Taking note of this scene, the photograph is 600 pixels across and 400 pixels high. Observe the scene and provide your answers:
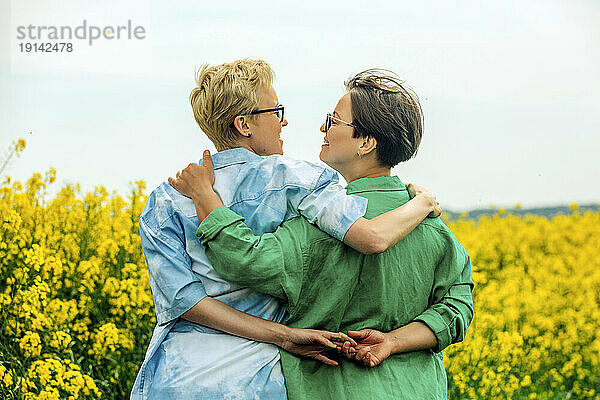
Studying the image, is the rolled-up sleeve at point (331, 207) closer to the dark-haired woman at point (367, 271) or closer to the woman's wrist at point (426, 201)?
the dark-haired woman at point (367, 271)

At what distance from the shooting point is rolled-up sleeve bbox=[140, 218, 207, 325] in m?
1.71

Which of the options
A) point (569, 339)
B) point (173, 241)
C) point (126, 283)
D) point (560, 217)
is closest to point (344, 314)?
point (173, 241)

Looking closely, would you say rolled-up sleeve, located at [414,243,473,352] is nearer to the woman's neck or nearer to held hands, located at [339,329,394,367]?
held hands, located at [339,329,394,367]

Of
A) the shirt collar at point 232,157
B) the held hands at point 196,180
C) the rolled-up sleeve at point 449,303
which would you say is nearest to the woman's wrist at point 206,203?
the held hands at point 196,180

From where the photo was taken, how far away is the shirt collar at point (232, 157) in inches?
70.8

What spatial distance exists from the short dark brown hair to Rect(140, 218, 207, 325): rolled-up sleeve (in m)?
0.55

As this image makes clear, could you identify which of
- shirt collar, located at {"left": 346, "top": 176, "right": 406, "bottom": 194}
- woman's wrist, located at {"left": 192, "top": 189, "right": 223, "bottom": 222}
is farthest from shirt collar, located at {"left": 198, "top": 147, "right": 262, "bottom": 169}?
shirt collar, located at {"left": 346, "top": 176, "right": 406, "bottom": 194}

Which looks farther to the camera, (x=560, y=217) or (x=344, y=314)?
(x=560, y=217)

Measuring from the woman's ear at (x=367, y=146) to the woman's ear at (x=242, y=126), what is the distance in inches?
11.6

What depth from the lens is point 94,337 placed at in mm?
3490

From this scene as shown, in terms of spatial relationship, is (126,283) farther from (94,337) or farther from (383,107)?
(383,107)

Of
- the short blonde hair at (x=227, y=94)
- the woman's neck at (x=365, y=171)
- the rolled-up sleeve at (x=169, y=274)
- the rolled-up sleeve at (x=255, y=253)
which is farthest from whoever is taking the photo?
the woman's neck at (x=365, y=171)

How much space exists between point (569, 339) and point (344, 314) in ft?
9.76

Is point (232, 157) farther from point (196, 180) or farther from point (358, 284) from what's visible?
point (358, 284)
